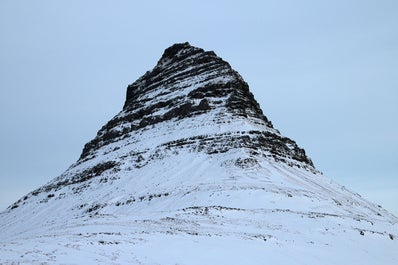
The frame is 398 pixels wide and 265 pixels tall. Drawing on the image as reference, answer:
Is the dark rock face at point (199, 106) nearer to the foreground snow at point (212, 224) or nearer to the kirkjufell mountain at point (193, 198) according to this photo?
the kirkjufell mountain at point (193, 198)

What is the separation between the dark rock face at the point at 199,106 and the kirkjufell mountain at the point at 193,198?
264 millimetres

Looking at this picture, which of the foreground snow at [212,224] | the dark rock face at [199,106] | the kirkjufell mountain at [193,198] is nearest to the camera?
the foreground snow at [212,224]

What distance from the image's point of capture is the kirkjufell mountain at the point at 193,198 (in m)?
18.7

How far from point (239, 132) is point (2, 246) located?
4393 cm

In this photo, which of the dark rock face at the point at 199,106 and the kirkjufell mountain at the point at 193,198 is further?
the dark rock face at the point at 199,106

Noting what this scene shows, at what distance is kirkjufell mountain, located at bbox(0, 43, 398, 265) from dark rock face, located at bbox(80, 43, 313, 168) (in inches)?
10.4

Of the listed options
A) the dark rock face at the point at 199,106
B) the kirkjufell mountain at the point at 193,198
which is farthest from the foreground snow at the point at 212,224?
the dark rock face at the point at 199,106

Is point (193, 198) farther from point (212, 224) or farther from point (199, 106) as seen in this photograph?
point (199, 106)

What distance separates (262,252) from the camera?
19.5 meters

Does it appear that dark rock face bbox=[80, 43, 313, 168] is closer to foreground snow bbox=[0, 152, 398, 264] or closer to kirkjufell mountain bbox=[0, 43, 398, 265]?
kirkjufell mountain bbox=[0, 43, 398, 265]

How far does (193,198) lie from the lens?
40312mm

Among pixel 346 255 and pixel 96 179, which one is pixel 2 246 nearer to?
pixel 346 255

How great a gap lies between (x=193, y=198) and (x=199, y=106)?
32.6m

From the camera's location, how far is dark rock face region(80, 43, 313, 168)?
189ft
